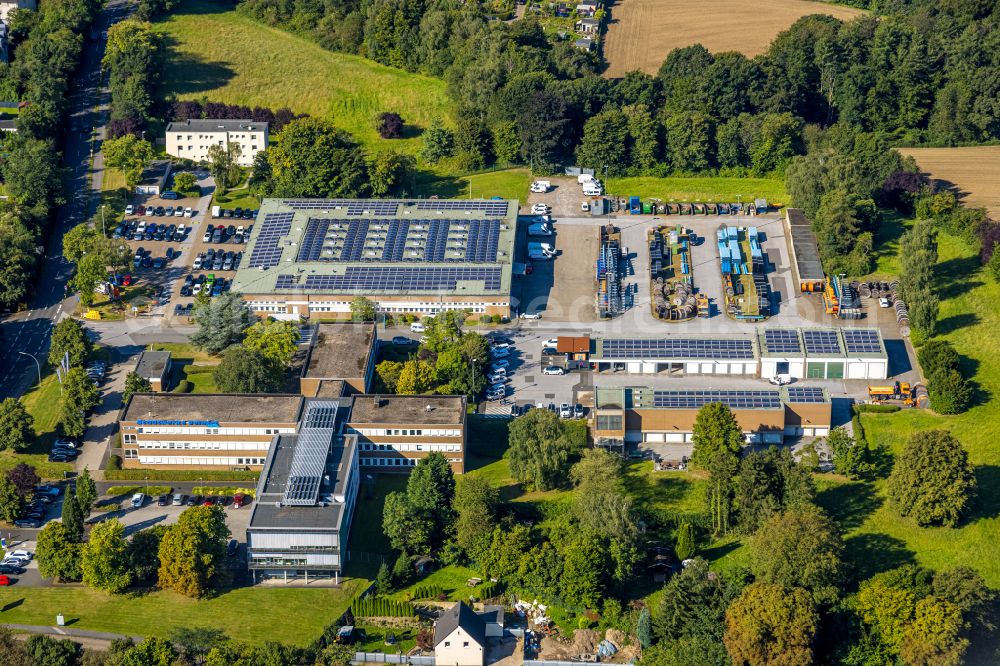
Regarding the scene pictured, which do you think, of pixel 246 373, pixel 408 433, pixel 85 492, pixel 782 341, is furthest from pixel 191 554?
pixel 782 341

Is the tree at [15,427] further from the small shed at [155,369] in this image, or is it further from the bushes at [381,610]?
the bushes at [381,610]

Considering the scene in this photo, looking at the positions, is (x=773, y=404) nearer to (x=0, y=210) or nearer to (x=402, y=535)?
(x=402, y=535)

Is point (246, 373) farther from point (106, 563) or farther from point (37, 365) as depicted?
point (106, 563)

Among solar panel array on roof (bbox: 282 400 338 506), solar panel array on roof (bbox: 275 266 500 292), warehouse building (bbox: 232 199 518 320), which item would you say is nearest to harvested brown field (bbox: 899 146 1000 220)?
warehouse building (bbox: 232 199 518 320)

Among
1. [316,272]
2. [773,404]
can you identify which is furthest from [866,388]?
[316,272]

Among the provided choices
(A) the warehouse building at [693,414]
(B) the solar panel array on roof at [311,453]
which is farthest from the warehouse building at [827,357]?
(B) the solar panel array on roof at [311,453]

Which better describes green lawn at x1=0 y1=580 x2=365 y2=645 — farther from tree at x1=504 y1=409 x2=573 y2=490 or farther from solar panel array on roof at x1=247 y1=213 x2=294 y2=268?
solar panel array on roof at x1=247 y1=213 x2=294 y2=268
